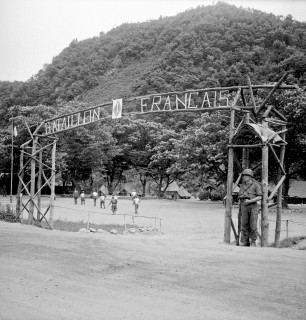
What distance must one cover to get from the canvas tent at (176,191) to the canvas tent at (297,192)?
23.4 metres

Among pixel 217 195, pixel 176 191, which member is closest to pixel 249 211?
pixel 217 195

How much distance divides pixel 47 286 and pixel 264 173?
8410 millimetres

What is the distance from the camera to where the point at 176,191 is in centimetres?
8731

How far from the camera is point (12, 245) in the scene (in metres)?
11.2

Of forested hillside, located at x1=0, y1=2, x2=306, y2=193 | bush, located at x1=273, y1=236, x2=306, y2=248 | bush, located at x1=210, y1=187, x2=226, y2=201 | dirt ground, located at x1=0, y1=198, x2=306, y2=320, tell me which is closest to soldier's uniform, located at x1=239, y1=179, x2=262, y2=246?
dirt ground, located at x1=0, y1=198, x2=306, y2=320

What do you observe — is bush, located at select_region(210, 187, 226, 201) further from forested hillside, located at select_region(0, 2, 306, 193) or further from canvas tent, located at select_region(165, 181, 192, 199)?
canvas tent, located at select_region(165, 181, 192, 199)

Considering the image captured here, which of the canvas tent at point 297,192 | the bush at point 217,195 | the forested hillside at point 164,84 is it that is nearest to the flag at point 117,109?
the forested hillside at point 164,84

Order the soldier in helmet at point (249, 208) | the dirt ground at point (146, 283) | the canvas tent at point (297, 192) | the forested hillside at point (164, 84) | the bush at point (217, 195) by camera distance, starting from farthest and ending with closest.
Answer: the canvas tent at point (297, 192)
the bush at point (217, 195)
the forested hillside at point (164, 84)
the soldier in helmet at point (249, 208)
the dirt ground at point (146, 283)

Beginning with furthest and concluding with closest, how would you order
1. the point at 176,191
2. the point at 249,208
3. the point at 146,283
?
the point at 176,191, the point at 249,208, the point at 146,283

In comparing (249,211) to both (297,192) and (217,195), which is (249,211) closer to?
(217,195)

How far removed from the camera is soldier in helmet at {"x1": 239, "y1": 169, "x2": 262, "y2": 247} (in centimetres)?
1298

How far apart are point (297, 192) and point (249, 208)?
6000cm

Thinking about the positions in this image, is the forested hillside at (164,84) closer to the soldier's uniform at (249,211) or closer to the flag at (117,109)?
the flag at (117,109)

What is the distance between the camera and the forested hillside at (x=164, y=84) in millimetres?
45656
